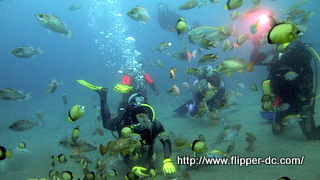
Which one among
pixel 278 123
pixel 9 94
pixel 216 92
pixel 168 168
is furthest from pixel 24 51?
pixel 278 123

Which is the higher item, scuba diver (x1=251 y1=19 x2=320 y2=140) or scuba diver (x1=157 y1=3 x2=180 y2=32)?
scuba diver (x1=157 y1=3 x2=180 y2=32)

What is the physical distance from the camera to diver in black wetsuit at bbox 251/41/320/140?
4977 millimetres

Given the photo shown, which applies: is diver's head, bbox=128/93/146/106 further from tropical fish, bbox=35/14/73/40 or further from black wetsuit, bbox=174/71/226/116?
black wetsuit, bbox=174/71/226/116

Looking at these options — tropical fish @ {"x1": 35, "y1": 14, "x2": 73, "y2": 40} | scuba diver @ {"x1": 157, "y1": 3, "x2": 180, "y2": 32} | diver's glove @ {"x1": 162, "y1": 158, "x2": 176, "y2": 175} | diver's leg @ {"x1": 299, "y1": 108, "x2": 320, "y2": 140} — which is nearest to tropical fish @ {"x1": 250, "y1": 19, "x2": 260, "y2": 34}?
diver's leg @ {"x1": 299, "y1": 108, "x2": 320, "y2": 140}

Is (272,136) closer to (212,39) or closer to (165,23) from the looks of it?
(212,39)

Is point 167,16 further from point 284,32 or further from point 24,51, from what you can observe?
point 284,32

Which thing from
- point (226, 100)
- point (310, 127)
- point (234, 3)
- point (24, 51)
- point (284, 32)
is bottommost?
point (310, 127)

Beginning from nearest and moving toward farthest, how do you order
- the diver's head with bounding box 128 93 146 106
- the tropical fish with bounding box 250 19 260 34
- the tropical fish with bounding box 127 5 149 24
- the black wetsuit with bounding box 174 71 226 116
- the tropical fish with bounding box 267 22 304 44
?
1. the tropical fish with bounding box 267 22 304 44
2. the tropical fish with bounding box 127 5 149 24
3. the diver's head with bounding box 128 93 146 106
4. the tropical fish with bounding box 250 19 260 34
5. the black wetsuit with bounding box 174 71 226 116

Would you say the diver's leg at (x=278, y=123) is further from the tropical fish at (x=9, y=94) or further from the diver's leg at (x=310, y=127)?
the tropical fish at (x=9, y=94)

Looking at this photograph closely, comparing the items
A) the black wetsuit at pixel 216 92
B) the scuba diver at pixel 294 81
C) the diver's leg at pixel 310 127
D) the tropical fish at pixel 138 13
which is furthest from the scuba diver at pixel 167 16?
the diver's leg at pixel 310 127

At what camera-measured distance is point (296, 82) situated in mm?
5059

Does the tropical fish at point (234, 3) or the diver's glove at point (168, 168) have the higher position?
the tropical fish at point (234, 3)

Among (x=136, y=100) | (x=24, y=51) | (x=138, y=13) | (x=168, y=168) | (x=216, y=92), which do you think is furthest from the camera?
(x=216, y=92)

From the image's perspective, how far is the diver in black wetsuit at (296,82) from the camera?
4.98 m
